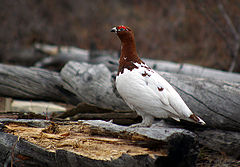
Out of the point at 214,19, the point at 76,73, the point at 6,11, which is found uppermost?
the point at 214,19

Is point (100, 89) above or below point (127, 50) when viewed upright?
below

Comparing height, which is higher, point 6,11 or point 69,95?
point 6,11

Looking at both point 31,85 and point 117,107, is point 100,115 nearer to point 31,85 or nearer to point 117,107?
A: point 117,107

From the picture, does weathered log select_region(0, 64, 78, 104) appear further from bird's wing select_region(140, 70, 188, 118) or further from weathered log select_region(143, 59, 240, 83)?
bird's wing select_region(140, 70, 188, 118)

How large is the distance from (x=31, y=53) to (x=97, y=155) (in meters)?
7.83

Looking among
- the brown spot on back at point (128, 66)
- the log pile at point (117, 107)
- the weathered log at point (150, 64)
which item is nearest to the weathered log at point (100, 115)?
the log pile at point (117, 107)

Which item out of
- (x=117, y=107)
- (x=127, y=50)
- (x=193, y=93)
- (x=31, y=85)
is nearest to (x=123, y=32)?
(x=127, y=50)

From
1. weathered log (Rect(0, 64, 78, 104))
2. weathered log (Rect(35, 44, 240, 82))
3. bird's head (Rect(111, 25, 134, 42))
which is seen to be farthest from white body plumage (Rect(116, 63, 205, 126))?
weathered log (Rect(0, 64, 78, 104))

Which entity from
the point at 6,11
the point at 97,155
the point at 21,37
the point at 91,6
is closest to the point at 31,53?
the point at 21,37

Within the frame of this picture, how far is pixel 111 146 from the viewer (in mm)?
2768

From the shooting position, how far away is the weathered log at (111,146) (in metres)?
2.57

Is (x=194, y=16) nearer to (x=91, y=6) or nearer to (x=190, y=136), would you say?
(x=91, y=6)

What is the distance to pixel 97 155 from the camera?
106 inches

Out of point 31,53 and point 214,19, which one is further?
point 31,53
